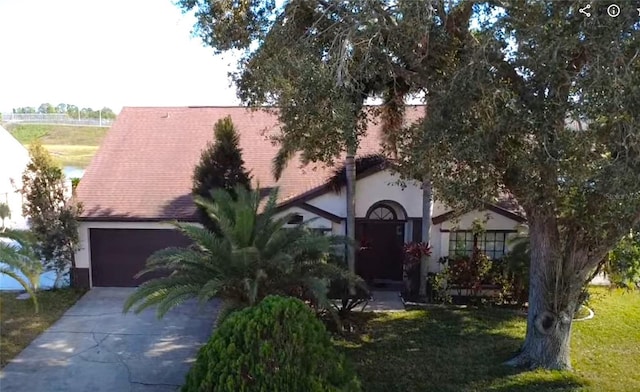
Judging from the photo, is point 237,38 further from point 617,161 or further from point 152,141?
point 152,141

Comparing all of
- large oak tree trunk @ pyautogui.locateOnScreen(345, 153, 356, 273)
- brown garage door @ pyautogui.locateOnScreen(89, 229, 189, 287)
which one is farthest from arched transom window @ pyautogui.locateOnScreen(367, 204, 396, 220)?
brown garage door @ pyautogui.locateOnScreen(89, 229, 189, 287)

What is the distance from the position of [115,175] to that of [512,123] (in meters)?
14.0

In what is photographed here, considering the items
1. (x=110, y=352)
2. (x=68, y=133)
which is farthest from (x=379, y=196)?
(x=68, y=133)

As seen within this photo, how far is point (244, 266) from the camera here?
10367 millimetres

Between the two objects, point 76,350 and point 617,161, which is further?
point 76,350

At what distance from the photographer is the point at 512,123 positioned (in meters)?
7.61

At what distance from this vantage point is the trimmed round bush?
614 cm

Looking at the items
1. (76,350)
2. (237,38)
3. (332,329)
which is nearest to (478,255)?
(332,329)

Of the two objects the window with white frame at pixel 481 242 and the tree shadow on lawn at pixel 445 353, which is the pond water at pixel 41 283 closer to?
the tree shadow on lawn at pixel 445 353

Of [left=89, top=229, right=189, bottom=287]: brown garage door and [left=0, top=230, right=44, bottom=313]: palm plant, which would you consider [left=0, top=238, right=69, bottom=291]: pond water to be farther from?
[left=0, top=230, right=44, bottom=313]: palm plant

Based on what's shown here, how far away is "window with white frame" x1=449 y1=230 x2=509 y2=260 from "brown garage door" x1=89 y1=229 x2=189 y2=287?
836 centimetres

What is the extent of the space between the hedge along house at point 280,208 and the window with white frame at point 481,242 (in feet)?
0.10

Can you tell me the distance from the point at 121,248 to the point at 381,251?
829 cm

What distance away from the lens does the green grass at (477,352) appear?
10055 millimetres
